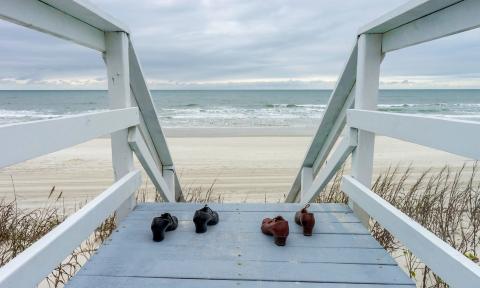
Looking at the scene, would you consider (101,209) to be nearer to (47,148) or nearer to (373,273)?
(47,148)

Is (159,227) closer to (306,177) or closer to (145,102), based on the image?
(145,102)

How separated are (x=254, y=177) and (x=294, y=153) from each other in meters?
3.08

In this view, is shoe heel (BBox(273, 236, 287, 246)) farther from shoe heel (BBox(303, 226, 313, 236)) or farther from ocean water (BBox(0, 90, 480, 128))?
ocean water (BBox(0, 90, 480, 128))

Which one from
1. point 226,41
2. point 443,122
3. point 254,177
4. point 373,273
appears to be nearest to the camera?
point 443,122

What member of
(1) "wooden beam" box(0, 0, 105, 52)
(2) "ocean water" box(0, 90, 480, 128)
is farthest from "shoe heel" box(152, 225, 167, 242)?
(2) "ocean water" box(0, 90, 480, 128)

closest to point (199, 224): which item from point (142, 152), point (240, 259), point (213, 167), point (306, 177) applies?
point (240, 259)

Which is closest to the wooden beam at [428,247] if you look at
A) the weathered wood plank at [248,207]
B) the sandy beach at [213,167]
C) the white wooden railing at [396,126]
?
the white wooden railing at [396,126]

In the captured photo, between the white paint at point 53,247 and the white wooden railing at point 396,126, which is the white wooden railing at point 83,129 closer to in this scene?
the white paint at point 53,247

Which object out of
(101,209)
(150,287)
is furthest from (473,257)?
(101,209)

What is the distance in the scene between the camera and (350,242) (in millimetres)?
1925

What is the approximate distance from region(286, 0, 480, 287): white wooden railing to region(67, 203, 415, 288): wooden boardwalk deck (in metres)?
0.18

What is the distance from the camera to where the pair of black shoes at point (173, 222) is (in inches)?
75.9

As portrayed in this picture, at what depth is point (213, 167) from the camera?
8180 millimetres

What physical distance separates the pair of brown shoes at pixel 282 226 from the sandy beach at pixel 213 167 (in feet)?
9.32
